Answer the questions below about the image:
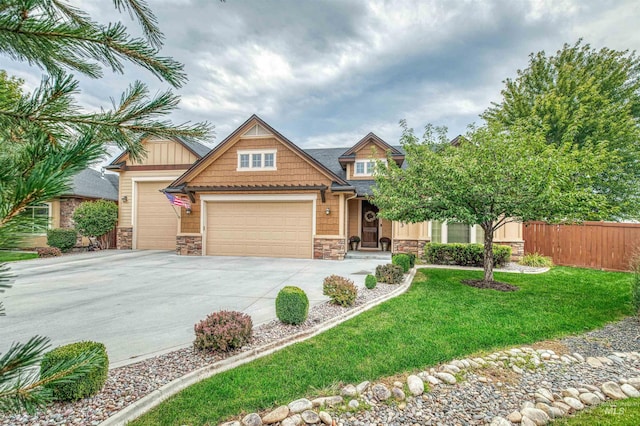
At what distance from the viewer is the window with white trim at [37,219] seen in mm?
972

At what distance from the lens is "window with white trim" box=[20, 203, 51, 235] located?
0.97 m

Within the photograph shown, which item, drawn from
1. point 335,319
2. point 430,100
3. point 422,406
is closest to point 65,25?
point 422,406

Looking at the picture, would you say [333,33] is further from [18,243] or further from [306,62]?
[18,243]

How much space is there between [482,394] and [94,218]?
651 inches

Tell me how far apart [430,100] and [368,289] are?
39.7 ft

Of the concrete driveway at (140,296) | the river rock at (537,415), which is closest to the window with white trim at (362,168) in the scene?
the concrete driveway at (140,296)

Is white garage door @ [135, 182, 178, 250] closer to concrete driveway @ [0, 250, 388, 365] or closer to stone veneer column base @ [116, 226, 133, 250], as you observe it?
→ stone veneer column base @ [116, 226, 133, 250]

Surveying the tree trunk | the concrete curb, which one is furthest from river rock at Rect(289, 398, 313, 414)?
the tree trunk

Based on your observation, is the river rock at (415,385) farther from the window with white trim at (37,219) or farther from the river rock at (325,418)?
the window with white trim at (37,219)

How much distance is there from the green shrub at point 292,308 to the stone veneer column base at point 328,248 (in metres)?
7.67

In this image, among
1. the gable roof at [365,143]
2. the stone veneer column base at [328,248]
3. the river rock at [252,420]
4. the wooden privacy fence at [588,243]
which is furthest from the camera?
the gable roof at [365,143]

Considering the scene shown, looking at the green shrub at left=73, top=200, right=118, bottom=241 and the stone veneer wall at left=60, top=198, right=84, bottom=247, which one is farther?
the stone veneer wall at left=60, top=198, right=84, bottom=247

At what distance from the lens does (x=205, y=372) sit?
3.46 meters

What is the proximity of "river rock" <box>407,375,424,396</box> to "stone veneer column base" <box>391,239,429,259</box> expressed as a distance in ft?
A: 31.1
